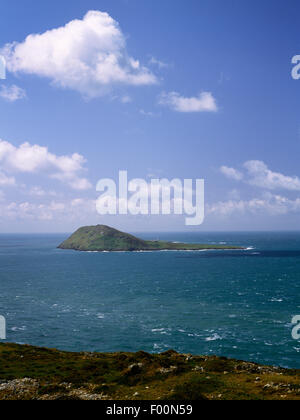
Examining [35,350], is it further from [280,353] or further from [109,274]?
[109,274]

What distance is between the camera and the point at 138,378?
41438 mm

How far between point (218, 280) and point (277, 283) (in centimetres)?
2963

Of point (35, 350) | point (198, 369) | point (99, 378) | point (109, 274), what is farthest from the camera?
point (109, 274)

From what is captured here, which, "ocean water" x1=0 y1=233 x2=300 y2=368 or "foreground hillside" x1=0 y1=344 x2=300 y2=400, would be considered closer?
"foreground hillside" x1=0 y1=344 x2=300 y2=400

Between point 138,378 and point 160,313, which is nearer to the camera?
point 138,378

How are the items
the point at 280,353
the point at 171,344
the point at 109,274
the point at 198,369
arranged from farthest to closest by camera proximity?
the point at 109,274
the point at 171,344
the point at 280,353
the point at 198,369

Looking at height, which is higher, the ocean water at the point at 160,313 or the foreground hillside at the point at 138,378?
the foreground hillside at the point at 138,378

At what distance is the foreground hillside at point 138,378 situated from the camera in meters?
34.3

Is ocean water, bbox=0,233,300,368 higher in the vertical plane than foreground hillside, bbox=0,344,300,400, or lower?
lower

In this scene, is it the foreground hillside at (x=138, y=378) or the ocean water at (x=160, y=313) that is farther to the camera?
the ocean water at (x=160, y=313)

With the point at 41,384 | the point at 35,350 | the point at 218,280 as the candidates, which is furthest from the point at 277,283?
the point at 41,384

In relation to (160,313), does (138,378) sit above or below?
above

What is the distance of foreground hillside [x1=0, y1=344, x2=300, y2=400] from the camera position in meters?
34.3

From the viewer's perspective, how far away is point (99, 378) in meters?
42.2
